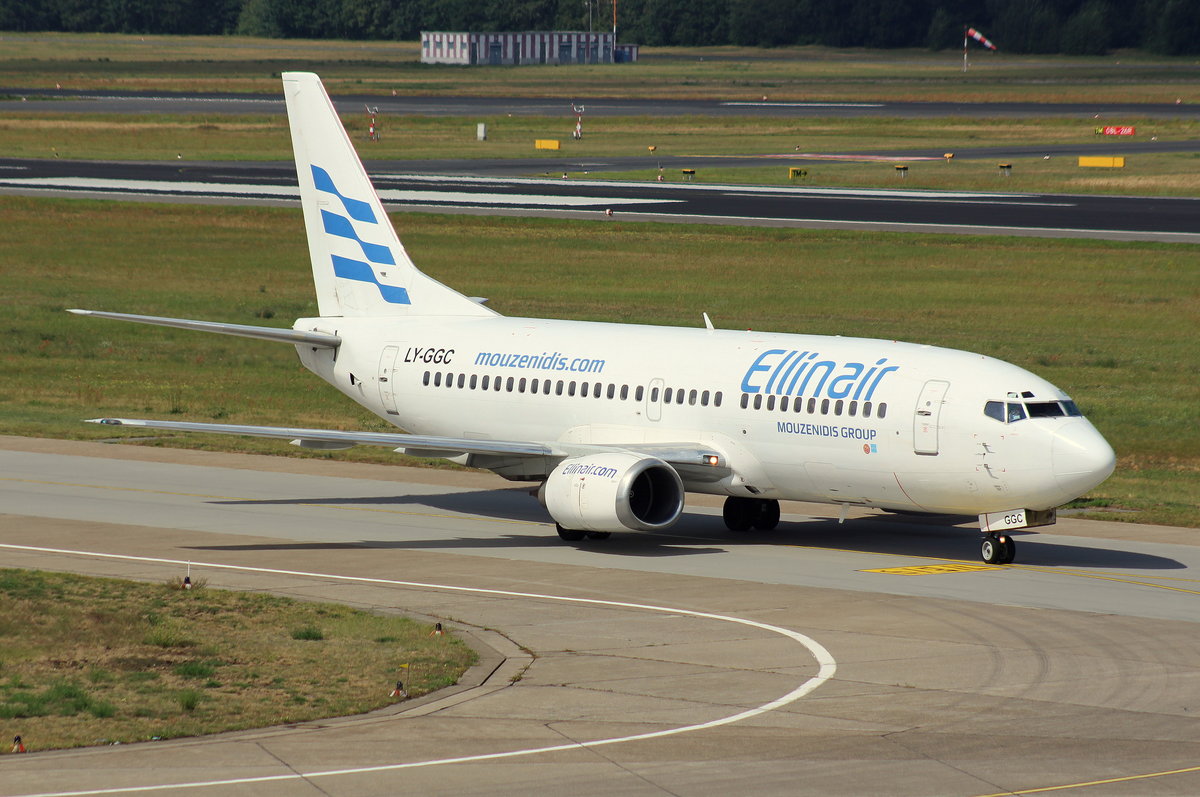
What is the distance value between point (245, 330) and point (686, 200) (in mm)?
61523

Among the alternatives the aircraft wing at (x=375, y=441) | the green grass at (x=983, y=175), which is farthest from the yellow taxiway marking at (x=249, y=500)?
the green grass at (x=983, y=175)

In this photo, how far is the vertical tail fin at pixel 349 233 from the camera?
138 feet

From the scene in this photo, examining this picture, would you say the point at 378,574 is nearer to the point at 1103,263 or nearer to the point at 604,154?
the point at 1103,263

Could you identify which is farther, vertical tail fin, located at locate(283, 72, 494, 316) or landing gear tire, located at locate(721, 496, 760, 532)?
vertical tail fin, located at locate(283, 72, 494, 316)

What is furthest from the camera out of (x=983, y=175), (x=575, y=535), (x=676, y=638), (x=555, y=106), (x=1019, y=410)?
(x=555, y=106)

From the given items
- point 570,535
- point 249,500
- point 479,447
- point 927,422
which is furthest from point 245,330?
point 927,422

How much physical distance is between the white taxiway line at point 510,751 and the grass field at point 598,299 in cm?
1448

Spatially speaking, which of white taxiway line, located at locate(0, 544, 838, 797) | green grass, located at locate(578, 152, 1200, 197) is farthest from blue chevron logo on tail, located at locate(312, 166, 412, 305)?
green grass, located at locate(578, 152, 1200, 197)

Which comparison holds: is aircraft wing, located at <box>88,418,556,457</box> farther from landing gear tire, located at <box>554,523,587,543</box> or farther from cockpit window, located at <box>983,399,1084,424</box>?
cockpit window, located at <box>983,399,1084,424</box>

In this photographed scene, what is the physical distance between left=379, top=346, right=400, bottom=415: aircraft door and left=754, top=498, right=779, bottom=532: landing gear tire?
934 cm

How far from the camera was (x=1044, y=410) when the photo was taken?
1267 inches

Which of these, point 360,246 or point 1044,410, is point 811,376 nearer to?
point 1044,410

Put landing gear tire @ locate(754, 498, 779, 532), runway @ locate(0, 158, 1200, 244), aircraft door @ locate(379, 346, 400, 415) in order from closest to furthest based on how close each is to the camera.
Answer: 1. landing gear tire @ locate(754, 498, 779, 532)
2. aircraft door @ locate(379, 346, 400, 415)
3. runway @ locate(0, 158, 1200, 244)

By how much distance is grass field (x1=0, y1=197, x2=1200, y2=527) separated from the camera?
50906 mm
